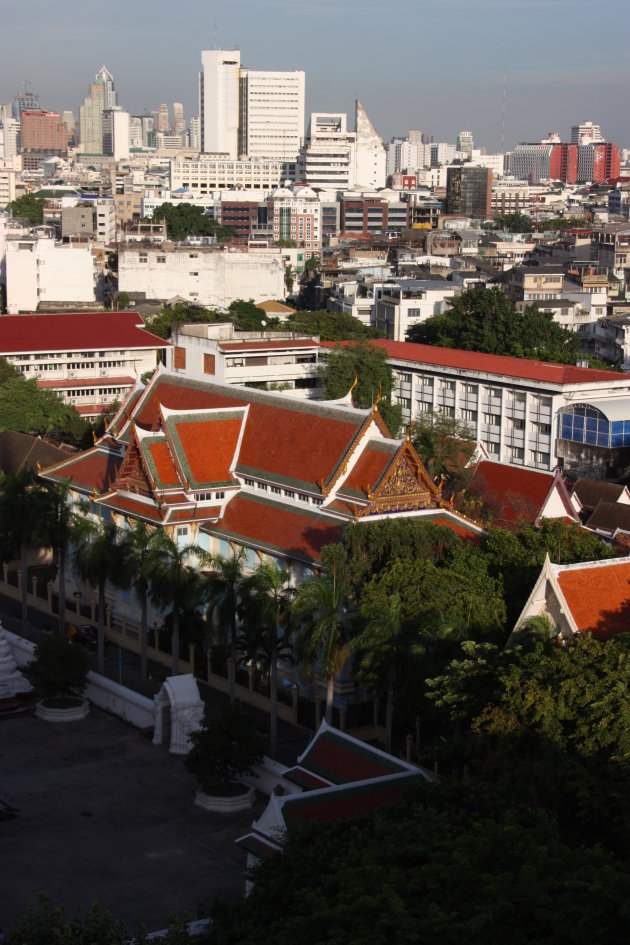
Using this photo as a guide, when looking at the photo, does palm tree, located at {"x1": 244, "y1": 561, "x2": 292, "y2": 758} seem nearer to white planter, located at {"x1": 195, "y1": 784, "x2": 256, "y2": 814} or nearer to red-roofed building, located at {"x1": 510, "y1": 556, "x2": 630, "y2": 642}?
white planter, located at {"x1": 195, "y1": 784, "x2": 256, "y2": 814}

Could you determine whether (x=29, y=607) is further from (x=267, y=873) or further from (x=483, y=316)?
(x=483, y=316)

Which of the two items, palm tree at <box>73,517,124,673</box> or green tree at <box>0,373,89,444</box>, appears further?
green tree at <box>0,373,89,444</box>

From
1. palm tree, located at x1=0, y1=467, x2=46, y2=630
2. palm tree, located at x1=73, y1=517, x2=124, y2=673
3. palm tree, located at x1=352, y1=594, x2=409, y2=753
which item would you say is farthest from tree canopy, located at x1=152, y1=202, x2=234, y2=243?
palm tree, located at x1=352, y1=594, x2=409, y2=753

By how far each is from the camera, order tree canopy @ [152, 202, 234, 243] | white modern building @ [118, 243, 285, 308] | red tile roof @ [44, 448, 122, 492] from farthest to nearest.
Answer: tree canopy @ [152, 202, 234, 243] < white modern building @ [118, 243, 285, 308] < red tile roof @ [44, 448, 122, 492]

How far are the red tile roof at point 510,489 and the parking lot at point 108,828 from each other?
1415 centimetres

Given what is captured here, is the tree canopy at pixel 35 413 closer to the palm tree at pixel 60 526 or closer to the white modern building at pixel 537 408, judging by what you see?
the white modern building at pixel 537 408

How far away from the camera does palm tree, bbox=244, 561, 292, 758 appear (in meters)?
36.4

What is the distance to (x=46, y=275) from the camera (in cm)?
10819

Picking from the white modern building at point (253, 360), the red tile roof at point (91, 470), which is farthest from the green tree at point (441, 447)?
the white modern building at point (253, 360)

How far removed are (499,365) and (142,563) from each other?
102 ft

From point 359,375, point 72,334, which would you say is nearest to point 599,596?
point 359,375

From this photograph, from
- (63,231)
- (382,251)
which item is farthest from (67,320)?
(63,231)

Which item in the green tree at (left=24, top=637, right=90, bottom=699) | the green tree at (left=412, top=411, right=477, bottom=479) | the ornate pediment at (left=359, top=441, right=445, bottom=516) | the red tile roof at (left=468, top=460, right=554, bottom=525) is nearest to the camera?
the green tree at (left=24, top=637, right=90, bottom=699)

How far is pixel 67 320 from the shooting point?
8206cm
